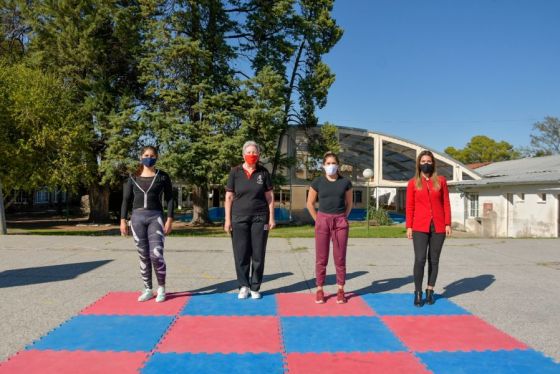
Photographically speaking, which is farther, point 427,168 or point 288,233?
point 288,233

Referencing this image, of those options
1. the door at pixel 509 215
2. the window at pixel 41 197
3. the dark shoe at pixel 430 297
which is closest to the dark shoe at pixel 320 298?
the dark shoe at pixel 430 297

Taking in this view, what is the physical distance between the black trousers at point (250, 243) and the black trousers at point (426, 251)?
74.6 inches

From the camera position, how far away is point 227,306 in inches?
200

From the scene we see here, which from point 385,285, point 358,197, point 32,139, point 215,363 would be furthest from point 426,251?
point 358,197

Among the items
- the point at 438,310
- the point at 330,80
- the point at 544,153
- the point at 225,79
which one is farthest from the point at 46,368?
the point at 544,153

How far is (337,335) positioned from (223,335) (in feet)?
3.59

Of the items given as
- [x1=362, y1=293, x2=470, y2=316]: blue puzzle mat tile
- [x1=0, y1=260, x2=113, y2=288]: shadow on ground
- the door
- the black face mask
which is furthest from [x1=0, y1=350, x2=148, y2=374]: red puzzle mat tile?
the door

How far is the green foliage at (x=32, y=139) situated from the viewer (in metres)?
14.6

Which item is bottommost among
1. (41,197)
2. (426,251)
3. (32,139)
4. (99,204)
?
(426,251)

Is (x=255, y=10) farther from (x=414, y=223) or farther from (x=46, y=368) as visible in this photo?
(x=46, y=368)

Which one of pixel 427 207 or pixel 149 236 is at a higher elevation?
pixel 427 207

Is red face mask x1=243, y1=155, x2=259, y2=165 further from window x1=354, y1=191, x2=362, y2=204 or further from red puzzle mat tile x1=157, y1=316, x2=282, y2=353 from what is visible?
window x1=354, y1=191, x2=362, y2=204

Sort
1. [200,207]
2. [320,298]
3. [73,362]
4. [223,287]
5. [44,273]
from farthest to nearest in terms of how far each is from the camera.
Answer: [200,207] < [44,273] < [223,287] < [320,298] < [73,362]

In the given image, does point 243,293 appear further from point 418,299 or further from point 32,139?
point 32,139
